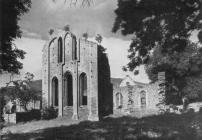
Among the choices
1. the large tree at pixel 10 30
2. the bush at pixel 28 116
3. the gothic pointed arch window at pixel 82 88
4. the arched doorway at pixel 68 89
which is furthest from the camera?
the arched doorway at pixel 68 89

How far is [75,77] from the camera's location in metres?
31.9

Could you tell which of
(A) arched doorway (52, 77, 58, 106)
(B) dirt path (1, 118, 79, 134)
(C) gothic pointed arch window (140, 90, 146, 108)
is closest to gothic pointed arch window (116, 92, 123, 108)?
(C) gothic pointed arch window (140, 90, 146, 108)

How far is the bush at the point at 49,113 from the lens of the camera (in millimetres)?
32688

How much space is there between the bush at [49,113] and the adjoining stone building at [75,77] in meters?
0.54

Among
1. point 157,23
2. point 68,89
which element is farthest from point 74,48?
point 157,23

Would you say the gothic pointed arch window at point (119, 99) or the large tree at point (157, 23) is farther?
the gothic pointed arch window at point (119, 99)

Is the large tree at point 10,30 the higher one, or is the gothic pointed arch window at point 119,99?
the large tree at point 10,30

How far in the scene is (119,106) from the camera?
34.7m

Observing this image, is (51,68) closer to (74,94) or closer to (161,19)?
(74,94)

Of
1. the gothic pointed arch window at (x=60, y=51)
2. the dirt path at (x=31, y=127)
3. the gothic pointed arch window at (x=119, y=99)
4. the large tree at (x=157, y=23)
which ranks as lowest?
the dirt path at (x=31, y=127)

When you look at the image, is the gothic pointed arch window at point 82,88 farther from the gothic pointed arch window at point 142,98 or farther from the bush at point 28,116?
the gothic pointed arch window at point 142,98

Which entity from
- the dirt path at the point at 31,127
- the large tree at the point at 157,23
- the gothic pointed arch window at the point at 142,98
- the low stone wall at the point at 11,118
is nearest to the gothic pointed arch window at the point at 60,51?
the dirt path at the point at 31,127

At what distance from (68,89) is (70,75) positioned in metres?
1.42

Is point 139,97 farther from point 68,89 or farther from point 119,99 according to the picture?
point 68,89
